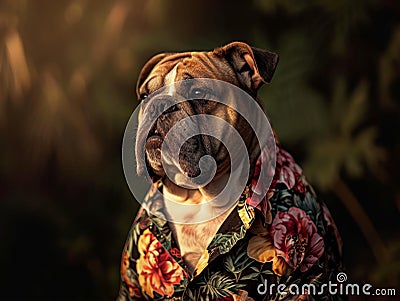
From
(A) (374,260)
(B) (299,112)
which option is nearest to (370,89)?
(B) (299,112)

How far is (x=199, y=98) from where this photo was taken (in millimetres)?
1487

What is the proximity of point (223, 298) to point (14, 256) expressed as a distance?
1207mm

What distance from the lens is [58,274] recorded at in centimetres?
243

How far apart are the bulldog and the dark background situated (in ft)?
2.52

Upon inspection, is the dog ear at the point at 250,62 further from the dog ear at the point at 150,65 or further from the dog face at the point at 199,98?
the dog ear at the point at 150,65

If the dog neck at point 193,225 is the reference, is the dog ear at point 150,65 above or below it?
above

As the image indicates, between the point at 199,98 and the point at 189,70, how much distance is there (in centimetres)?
7

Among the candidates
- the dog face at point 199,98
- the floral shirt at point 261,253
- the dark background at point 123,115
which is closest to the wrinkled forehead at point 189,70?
the dog face at point 199,98

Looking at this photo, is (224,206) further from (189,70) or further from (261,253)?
(189,70)

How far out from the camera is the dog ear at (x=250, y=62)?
1.50 m

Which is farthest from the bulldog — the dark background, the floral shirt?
the dark background

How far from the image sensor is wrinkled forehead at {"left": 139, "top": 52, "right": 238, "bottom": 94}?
4.94 feet

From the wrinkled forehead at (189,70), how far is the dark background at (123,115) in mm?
807

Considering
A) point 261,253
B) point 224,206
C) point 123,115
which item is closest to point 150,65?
point 224,206
